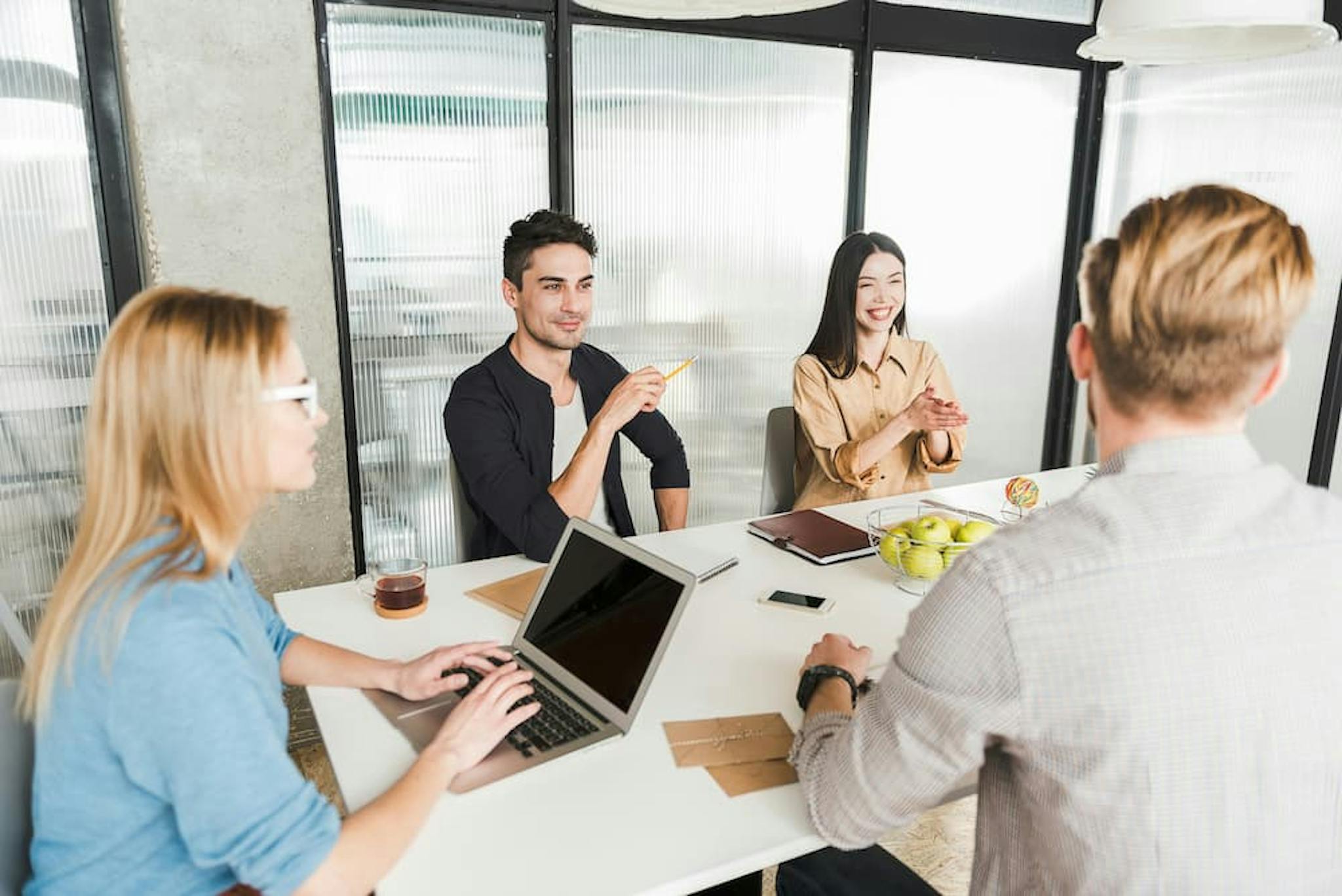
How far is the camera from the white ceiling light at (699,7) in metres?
1.53

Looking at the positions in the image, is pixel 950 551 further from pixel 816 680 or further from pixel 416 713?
pixel 416 713

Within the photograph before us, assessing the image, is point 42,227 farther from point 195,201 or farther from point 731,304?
point 731,304

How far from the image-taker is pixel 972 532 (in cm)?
186

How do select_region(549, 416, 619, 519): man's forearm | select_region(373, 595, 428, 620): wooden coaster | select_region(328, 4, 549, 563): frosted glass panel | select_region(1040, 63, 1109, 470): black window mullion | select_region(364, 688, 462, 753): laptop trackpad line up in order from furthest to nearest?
1. select_region(1040, 63, 1109, 470): black window mullion
2. select_region(328, 4, 549, 563): frosted glass panel
3. select_region(549, 416, 619, 519): man's forearm
4. select_region(373, 595, 428, 620): wooden coaster
5. select_region(364, 688, 462, 753): laptop trackpad

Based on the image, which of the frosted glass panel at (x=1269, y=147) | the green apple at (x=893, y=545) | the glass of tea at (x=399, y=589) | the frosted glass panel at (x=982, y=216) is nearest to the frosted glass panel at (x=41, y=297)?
the glass of tea at (x=399, y=589)

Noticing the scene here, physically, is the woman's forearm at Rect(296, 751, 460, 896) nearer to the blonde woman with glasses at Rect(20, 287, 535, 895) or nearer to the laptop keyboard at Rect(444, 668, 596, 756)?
the blonde woman with glasses at Rect(20, 287, 535, 895)

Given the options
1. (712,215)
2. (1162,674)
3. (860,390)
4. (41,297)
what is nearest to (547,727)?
(1162,674)

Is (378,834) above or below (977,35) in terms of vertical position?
below

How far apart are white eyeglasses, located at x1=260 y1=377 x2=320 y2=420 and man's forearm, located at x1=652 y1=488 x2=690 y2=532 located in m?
1.51

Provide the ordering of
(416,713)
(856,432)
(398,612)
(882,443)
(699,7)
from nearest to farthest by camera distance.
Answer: (416,713) < (699,7) < (398,612) < (882,443) < (856,432)

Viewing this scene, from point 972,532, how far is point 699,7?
1060 mm

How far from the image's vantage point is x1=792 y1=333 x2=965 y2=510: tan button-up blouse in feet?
8.63

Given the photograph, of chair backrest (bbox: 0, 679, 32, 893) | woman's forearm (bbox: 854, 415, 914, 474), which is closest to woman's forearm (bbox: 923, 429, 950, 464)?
woman's forearm (bbox: 854, 415, 914, 474)

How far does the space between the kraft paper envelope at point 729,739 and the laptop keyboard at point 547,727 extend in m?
0.12
